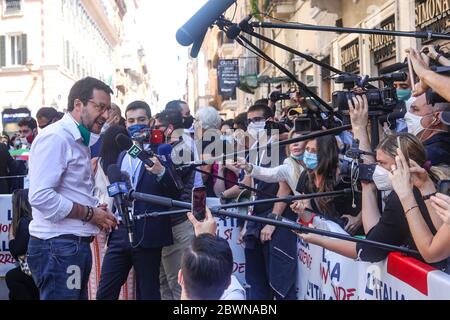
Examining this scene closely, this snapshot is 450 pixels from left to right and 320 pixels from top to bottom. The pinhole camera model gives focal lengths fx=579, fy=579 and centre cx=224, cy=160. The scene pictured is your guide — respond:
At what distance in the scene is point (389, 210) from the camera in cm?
303

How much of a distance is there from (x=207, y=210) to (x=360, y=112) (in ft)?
3.72

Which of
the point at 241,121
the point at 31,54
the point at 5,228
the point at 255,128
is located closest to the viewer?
the point at 255,128

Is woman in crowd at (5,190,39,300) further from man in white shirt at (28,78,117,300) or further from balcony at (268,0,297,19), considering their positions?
balcony at (268,0,297,19)

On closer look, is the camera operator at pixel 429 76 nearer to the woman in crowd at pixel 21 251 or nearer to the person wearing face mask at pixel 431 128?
the person wearing face mask at pixel 431 128

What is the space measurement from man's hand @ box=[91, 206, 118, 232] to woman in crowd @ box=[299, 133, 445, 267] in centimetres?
157

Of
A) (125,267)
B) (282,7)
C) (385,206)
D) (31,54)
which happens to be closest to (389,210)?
(385,206)

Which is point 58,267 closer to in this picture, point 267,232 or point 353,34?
point 267,232

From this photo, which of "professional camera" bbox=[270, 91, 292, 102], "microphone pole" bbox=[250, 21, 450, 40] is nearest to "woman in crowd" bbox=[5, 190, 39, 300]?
"professional camera" bbox=[270, 91, 292, 102]

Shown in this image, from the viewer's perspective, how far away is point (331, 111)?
12.6 ft

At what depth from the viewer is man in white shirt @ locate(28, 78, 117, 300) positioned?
11.7 ft

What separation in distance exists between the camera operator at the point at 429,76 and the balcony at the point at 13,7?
1452 inches

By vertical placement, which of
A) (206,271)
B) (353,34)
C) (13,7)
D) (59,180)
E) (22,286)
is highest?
(13,7)

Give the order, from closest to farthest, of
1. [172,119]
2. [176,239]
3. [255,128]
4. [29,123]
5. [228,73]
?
[176,239] → [172,119] → [255,128] → [29,123] → [228,73]
